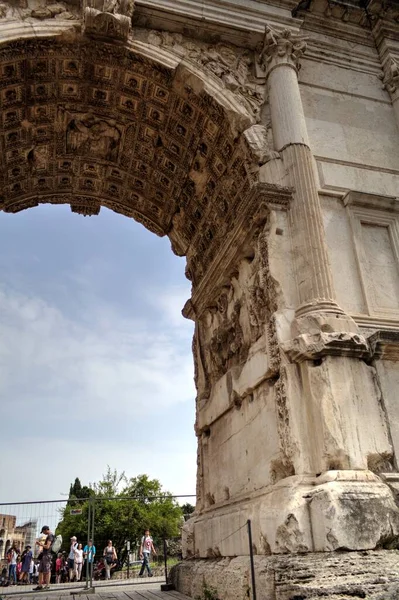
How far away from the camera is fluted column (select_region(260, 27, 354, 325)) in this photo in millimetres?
6184

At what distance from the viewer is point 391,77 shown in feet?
29.1

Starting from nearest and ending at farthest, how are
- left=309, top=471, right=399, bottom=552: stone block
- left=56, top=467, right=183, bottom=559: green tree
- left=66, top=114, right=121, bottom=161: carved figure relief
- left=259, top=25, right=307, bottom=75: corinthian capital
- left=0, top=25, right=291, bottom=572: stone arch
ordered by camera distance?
left=309, top=471, right=399, bottom=552: stone block < left=0, top=25, right=291, bottom=572: stone arch < left=259, top=25, right=307, bottom=75: corinthian capital < left=66, top=114, right=121, bottom=161: carved figure relief < left=56, top=467, right=183, bottom=559: green tree

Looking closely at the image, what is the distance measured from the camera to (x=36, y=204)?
10812 mm

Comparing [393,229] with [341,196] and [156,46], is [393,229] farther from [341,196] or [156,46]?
[156,46]

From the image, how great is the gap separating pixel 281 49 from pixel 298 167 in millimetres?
2411

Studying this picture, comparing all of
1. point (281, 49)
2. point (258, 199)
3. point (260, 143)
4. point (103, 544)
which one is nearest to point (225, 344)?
point (258, 199)

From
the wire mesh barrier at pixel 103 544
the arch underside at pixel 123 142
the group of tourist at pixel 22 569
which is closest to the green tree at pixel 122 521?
the wire mesh barrier at pixel 103 544

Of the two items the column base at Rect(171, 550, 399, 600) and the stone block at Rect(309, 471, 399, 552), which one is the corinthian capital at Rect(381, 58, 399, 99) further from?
the column base at Rect(171, 550, 399, 600)

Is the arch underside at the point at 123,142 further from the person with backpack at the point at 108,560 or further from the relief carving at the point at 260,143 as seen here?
the person with backpack at the point at 108,560

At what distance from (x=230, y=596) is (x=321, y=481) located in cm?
182

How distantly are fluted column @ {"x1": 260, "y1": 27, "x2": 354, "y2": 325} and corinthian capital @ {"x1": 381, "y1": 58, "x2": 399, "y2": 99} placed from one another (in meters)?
1.58

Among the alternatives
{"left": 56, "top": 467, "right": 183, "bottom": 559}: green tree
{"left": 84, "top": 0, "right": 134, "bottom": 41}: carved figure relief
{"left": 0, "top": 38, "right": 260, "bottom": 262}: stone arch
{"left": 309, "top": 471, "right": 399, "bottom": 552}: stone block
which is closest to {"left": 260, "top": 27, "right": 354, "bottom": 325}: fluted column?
{"left": 0, "top": 38, "right": 260, "bottom": 262}: stone arch

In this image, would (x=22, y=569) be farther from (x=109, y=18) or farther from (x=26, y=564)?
(x=109, y=18)

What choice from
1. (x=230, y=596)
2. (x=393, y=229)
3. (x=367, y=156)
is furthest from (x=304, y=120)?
(x=230, y=596)
